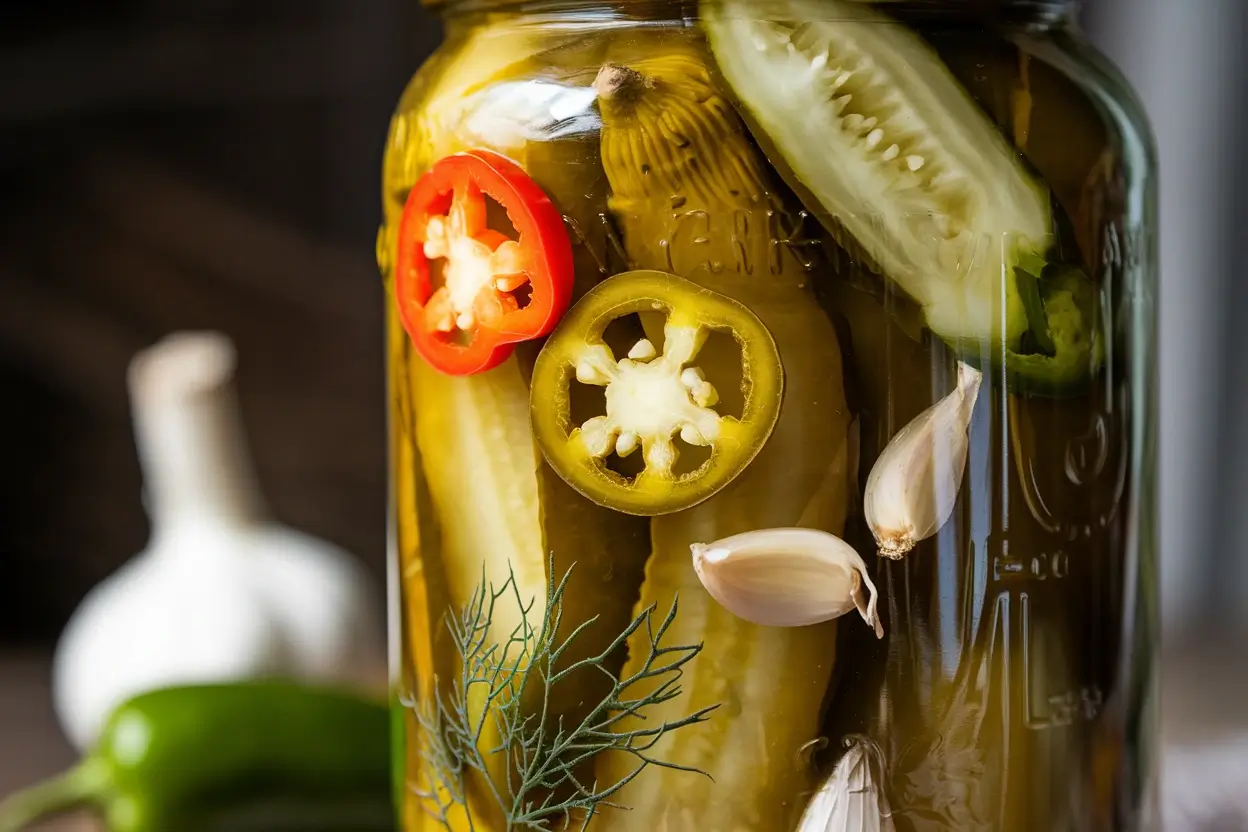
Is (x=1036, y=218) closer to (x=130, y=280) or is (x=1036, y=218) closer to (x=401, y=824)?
(x=401, y=824)

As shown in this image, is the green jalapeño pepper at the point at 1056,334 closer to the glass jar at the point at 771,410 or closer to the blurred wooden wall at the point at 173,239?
the glass jar at the point at 771,410

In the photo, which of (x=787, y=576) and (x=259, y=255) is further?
(x=259, y=255)

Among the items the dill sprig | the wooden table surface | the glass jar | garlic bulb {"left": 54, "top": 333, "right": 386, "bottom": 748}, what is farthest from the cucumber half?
garlic bulb {"left": 54, "top": 333, "right": 386, "bottom": 748}

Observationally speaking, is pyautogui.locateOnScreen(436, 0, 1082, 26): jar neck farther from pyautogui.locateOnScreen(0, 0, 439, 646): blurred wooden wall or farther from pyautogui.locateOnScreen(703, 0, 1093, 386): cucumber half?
pyautogui.locateOnScreen(0, 0, 439, 646): blurred wooden wall

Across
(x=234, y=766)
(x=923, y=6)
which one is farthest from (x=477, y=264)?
(x=234, y=766)

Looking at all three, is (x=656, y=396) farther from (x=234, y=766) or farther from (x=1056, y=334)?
(x=234, y=766)

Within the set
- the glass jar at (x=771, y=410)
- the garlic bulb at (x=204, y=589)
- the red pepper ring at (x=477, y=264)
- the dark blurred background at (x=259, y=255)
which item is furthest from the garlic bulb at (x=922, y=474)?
the dark blurred background at (x=259, y=255)
